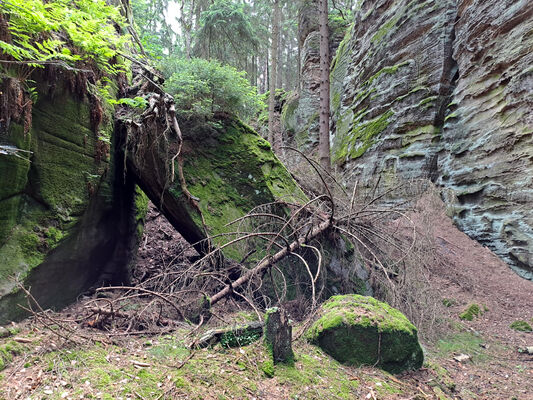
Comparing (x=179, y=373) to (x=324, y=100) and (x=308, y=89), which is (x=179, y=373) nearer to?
(x=324, y=100)

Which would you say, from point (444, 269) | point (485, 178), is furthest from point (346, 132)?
point (444, 269)

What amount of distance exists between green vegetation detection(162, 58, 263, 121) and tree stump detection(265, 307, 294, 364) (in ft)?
12.9

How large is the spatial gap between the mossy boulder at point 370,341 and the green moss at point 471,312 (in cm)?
274

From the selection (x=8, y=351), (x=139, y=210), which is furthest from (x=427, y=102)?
(x=8, y=351)

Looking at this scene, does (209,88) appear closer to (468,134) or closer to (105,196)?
(105,196)

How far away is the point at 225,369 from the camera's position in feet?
10.0

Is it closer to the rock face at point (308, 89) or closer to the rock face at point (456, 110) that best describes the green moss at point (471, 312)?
the rock face at point (456, 110)

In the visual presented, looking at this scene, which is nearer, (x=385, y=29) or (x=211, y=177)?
(x=211, y=177)

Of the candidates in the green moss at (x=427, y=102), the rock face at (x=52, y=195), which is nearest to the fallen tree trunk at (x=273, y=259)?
the rock face at (x=52, y=195)

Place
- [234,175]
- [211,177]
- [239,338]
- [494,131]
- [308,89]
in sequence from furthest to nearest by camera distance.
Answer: [308,89], [494,131], [234,175], [211,177], [239,338]

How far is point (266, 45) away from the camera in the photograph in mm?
19297

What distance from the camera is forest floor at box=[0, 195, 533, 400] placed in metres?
2.59

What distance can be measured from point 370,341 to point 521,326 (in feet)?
12.7

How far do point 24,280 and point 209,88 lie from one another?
13.6ft
